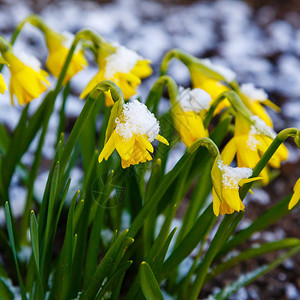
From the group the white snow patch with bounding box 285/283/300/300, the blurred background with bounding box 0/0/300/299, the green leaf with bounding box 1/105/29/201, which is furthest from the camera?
the blurred background with bounding box 0/0/300/299

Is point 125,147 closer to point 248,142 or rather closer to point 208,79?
point 248,142

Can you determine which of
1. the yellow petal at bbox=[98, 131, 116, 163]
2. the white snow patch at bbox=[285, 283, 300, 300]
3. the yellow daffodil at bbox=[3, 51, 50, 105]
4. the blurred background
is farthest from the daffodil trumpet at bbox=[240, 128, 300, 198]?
the blurred background

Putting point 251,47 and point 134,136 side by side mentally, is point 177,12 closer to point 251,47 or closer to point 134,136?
point 251,47

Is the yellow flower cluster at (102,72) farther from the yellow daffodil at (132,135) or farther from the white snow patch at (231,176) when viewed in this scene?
the white snow patch at (231,176)

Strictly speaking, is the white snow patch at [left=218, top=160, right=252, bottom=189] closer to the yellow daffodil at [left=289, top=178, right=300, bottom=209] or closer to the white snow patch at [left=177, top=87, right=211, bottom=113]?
the yellow daffodil at [left=289, top=178, right=300, bottom=209]

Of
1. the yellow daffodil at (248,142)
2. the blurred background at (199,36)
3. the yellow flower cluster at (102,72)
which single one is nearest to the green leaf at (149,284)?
the yellow daffodil at (248,142)

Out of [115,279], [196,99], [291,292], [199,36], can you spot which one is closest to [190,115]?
[196,99]

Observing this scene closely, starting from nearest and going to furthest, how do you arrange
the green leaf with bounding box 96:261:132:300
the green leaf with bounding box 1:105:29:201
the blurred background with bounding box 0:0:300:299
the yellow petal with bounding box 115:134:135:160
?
the yellow petal with bounding box 115:134:135:160 < the green leaf with bounding box 96:261:132:300 < the green leaf with bounding box 1:105:29:201 < the blurred background with bounding box 0:0:300:299
